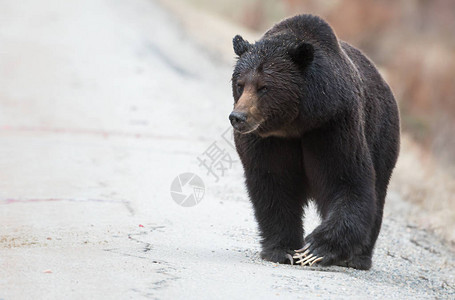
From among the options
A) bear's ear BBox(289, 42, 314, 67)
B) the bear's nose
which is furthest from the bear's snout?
bear's ear BBox(289, 42, 314, 67)

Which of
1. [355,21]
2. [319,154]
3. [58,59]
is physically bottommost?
[319,154]

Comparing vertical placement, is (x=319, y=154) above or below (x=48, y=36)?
below

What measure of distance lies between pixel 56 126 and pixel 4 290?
32.1ft

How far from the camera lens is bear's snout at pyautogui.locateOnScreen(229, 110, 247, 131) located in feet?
21.1

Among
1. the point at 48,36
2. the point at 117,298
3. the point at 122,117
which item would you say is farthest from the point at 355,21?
the point at 117,298

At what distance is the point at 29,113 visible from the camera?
51.4 feet

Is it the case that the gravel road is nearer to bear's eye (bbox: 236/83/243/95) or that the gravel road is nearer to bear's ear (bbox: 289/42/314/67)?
bear's eye (bbox: 236/83/243/95)

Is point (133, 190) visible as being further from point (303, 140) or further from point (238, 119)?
point (238, 119)

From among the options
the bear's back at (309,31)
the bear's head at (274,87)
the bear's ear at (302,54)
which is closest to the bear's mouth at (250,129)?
the bear's head at (274,87)

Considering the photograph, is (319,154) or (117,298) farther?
(319,154)

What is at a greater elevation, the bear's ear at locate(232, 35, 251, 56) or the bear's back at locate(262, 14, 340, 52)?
the bear's back at locate(262, 14, 340, 52)

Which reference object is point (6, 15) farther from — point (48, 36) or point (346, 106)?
point (346, 106)

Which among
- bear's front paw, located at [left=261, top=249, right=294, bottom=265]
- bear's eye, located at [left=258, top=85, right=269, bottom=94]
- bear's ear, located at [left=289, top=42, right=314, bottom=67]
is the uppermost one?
bear's ear, located at [left=289, top=42, right=314, bottom=67]

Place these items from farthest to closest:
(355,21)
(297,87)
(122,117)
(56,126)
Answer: (355,21) < (122,117) < (56,126) < (297,87)
